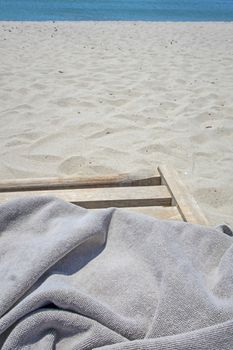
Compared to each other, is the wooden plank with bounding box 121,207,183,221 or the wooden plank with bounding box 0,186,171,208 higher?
the wooden plank with bounding box 0,186,171,208

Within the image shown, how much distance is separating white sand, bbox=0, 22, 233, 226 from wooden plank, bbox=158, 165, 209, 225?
0.30 m

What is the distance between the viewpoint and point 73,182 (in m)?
2.15

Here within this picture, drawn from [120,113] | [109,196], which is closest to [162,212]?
[109,196]

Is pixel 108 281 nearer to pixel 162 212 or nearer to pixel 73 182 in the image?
pixel 162 212

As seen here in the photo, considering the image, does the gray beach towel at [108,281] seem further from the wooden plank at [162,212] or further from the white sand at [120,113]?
the white sand at [120,113]

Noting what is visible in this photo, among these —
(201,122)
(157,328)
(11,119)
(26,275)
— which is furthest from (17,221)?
(201,122)

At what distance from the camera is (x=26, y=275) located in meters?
1.21

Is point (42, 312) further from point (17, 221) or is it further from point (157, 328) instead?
point (17, 221)

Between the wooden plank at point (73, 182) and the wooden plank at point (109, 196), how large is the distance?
0.07m

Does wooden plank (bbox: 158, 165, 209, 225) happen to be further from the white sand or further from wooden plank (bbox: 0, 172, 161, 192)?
the white sand

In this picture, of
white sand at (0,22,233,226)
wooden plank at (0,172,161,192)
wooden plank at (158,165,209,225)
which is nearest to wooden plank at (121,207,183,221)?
wooden plank at (158,165,209,225)

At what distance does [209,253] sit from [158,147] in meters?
1.78

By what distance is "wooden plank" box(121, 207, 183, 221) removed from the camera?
1861 mm

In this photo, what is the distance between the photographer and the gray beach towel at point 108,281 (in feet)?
3.56
